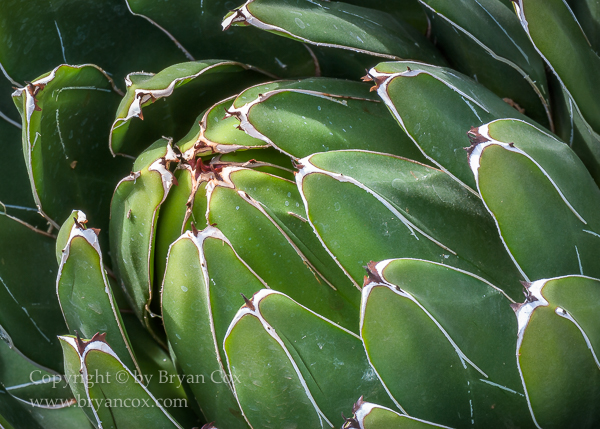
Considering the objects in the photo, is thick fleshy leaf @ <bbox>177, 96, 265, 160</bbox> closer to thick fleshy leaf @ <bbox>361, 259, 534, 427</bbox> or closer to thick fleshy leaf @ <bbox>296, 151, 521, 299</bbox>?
thick fleshy leaf @ <bbox>296, 151, 521, 299</bbox>

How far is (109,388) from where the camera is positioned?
0.86 m

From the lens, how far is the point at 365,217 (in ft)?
2.75

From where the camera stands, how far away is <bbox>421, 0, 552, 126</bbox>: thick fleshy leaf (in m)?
0.94

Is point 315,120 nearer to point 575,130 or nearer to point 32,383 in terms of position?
point 575,130

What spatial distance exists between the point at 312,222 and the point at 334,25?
337 millimetres

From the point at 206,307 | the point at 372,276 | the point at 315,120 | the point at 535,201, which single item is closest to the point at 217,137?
the point at 315,120

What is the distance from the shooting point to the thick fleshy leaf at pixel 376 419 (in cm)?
73

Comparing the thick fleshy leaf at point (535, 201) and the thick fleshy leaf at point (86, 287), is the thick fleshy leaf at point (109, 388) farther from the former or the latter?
the thick fleshy leaf at point (535, 201)

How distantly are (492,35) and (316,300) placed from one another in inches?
20.7

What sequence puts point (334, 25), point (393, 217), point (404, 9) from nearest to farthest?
point (393, 217) < point (334, 25) < point (404, 9)

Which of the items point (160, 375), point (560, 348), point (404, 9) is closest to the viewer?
point (560, 348)

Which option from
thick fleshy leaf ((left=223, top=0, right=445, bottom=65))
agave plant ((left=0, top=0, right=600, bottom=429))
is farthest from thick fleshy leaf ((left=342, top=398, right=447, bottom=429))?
thick fleshy leaf ((left=223, top=0, right=445, bottom=65))

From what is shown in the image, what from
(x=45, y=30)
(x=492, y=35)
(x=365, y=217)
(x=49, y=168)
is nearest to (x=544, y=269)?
(x=365, y=217)

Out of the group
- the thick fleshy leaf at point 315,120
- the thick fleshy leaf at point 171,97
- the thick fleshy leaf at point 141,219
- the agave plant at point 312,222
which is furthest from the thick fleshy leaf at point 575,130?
the thick fleshy leaf at point 141,219
